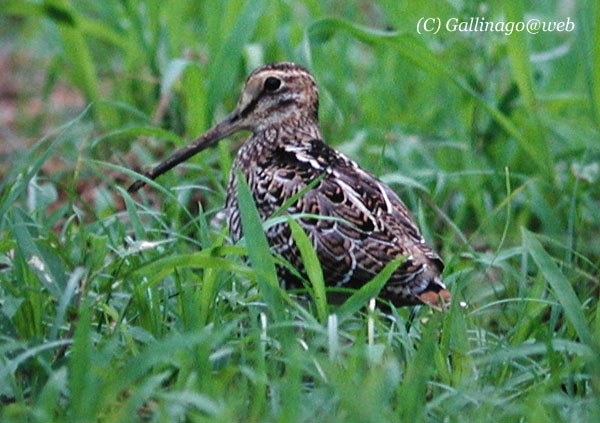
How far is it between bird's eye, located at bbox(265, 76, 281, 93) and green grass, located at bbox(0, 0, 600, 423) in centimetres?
36

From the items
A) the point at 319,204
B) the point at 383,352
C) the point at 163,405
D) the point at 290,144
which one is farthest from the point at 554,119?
the point at 163,405

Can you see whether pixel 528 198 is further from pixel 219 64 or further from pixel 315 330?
pixel 315 330

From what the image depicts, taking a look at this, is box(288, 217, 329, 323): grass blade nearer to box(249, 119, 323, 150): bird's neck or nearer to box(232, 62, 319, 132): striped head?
Answer: box(249, 119, 323, 150): bird's neck

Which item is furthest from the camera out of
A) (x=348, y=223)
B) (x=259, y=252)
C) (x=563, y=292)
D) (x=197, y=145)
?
(x=197, y=145)

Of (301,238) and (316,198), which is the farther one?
(316,198)

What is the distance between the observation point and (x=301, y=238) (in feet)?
12.1

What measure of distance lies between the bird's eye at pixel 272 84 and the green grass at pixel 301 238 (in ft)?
1.17

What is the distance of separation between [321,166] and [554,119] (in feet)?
4.91

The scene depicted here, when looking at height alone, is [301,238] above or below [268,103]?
below

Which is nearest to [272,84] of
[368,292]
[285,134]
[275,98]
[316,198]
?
[275,98]

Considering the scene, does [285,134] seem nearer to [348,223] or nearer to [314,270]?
[348,223]

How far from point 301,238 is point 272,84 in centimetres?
131

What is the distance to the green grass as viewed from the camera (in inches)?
126

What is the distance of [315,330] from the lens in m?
3.46
